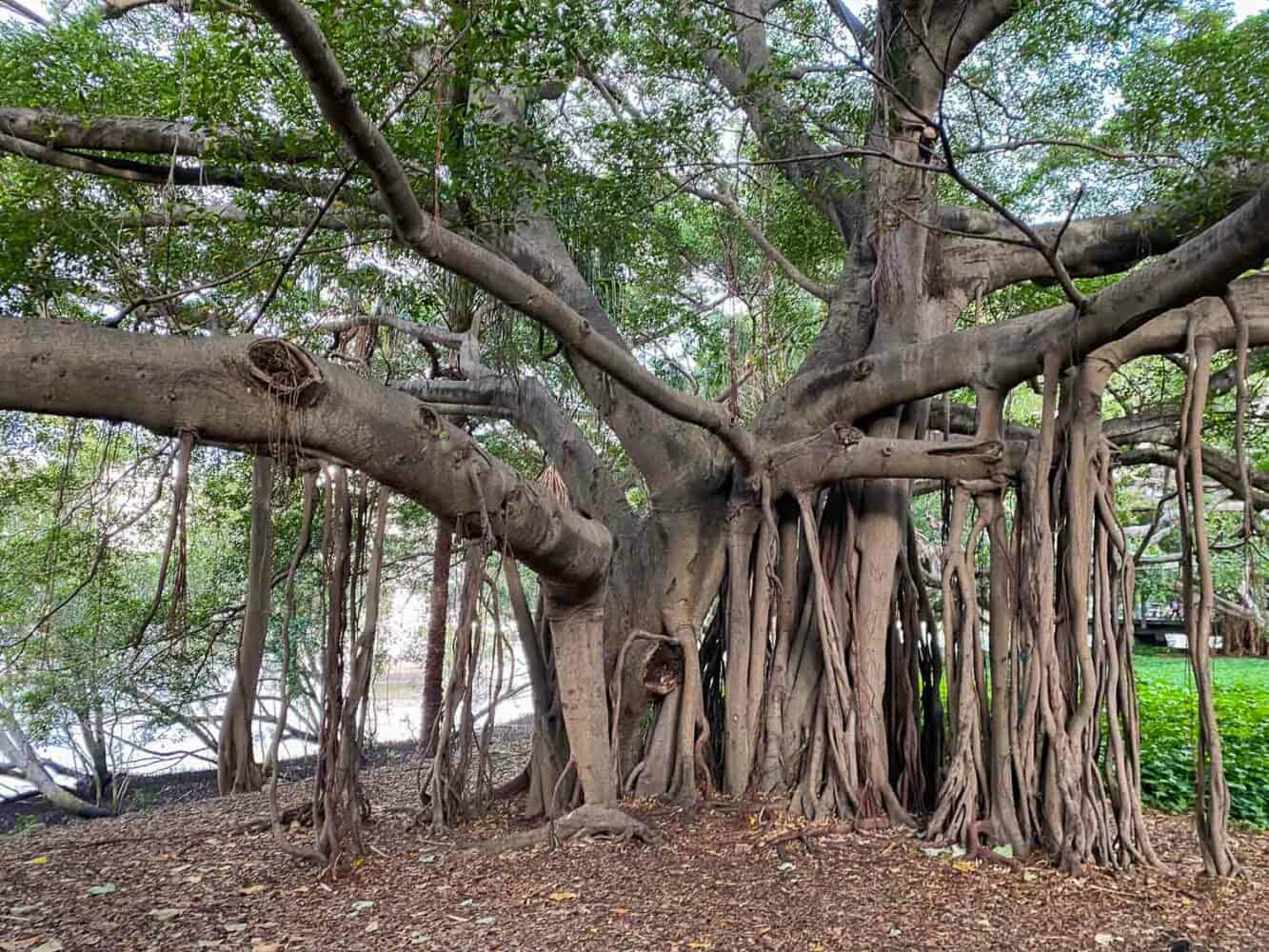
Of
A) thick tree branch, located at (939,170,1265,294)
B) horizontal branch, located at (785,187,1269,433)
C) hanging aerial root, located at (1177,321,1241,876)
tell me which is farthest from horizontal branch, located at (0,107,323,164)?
hanging aerial root, located at (1177,321,1241,876)

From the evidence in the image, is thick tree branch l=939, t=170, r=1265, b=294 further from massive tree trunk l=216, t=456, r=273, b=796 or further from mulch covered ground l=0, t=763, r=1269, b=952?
massive tree trunk l=216, t=456, r=273, b=796

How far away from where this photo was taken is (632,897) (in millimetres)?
3361

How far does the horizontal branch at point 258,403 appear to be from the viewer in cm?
261

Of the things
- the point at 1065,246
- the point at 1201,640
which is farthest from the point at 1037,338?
the point at 1201,640

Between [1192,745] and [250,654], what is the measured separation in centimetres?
650

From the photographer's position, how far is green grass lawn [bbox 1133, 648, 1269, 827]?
491cm

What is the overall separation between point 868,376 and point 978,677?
171 centimetres

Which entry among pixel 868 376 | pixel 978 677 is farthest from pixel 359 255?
pixel 978 677

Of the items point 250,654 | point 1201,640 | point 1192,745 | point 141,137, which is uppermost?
point 141,137

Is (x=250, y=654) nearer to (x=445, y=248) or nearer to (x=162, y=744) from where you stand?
(x=445, y=248)

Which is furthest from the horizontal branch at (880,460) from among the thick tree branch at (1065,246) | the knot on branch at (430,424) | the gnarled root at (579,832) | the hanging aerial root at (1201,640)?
the knot on branch at (430,424)

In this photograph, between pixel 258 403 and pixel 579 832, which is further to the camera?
pixel 579 832

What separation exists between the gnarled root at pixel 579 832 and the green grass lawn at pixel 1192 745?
2.99 metres

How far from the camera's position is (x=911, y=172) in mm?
5164
